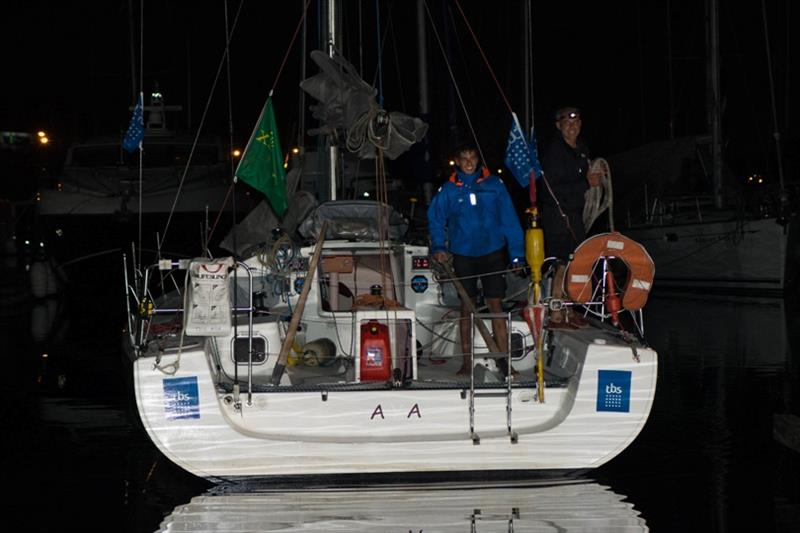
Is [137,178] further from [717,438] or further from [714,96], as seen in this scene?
[717,438]

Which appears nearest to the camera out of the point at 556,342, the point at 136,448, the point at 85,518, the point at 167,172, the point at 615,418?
the point at 85,518

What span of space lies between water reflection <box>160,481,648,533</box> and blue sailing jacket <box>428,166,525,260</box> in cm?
191

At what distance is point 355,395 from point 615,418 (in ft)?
5.18

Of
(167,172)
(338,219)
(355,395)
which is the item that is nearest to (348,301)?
(338,219)

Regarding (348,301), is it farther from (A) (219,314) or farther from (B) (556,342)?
(A) (219,314)

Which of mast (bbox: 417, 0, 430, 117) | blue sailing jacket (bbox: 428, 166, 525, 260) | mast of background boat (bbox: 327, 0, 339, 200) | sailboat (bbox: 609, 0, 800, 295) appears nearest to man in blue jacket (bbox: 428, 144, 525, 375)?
blue sailing jacket (bbox: 428, 166, 525, 260)

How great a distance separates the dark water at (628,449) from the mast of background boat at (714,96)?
9.47 metres

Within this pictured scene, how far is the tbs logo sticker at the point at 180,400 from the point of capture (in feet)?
23.3

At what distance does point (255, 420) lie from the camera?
7.28 metres

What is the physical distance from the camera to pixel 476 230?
338 inches

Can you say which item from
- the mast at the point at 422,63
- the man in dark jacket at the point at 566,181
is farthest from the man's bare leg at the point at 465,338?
the mast at the point at 422,63

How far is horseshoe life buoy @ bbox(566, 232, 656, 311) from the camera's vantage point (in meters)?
7.66

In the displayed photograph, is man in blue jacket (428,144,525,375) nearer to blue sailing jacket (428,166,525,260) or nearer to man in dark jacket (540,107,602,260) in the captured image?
blue sailing jacket (428,166,525,260)

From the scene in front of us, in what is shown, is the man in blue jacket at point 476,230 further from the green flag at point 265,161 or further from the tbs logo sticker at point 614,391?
the green flag at point 265,161
